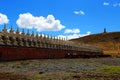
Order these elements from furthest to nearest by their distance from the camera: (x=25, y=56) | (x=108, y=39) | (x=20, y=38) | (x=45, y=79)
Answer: (x=108, y=39), (x=20, y=38), (x=25, y=56), (x=45, y=79)

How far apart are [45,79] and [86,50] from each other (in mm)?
81469

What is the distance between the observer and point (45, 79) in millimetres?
19688

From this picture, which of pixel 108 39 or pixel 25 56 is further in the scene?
pixel 108 39

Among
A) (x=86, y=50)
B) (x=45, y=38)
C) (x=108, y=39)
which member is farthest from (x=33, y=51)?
(x=108, y=39)

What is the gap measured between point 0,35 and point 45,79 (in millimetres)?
27941

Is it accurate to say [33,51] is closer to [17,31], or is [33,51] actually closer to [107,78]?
[17,31]

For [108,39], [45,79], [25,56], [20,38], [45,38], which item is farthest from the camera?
[108,39]

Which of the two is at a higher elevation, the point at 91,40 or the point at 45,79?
the point at 91,40


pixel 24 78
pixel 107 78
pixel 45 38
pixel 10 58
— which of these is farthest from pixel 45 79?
pixel 45 38

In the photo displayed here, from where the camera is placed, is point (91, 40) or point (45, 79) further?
point (91, 40)

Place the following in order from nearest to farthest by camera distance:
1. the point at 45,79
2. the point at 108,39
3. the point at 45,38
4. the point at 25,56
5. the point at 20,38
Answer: the point at 45,79, the point at 25,56, the point at 20,38, the point at 45,38, the point at 108,39

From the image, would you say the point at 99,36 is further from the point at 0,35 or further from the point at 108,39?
the point at 0,35

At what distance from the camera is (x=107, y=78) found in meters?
20.5

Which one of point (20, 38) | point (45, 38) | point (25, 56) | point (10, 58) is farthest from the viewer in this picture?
point (45, 38)
